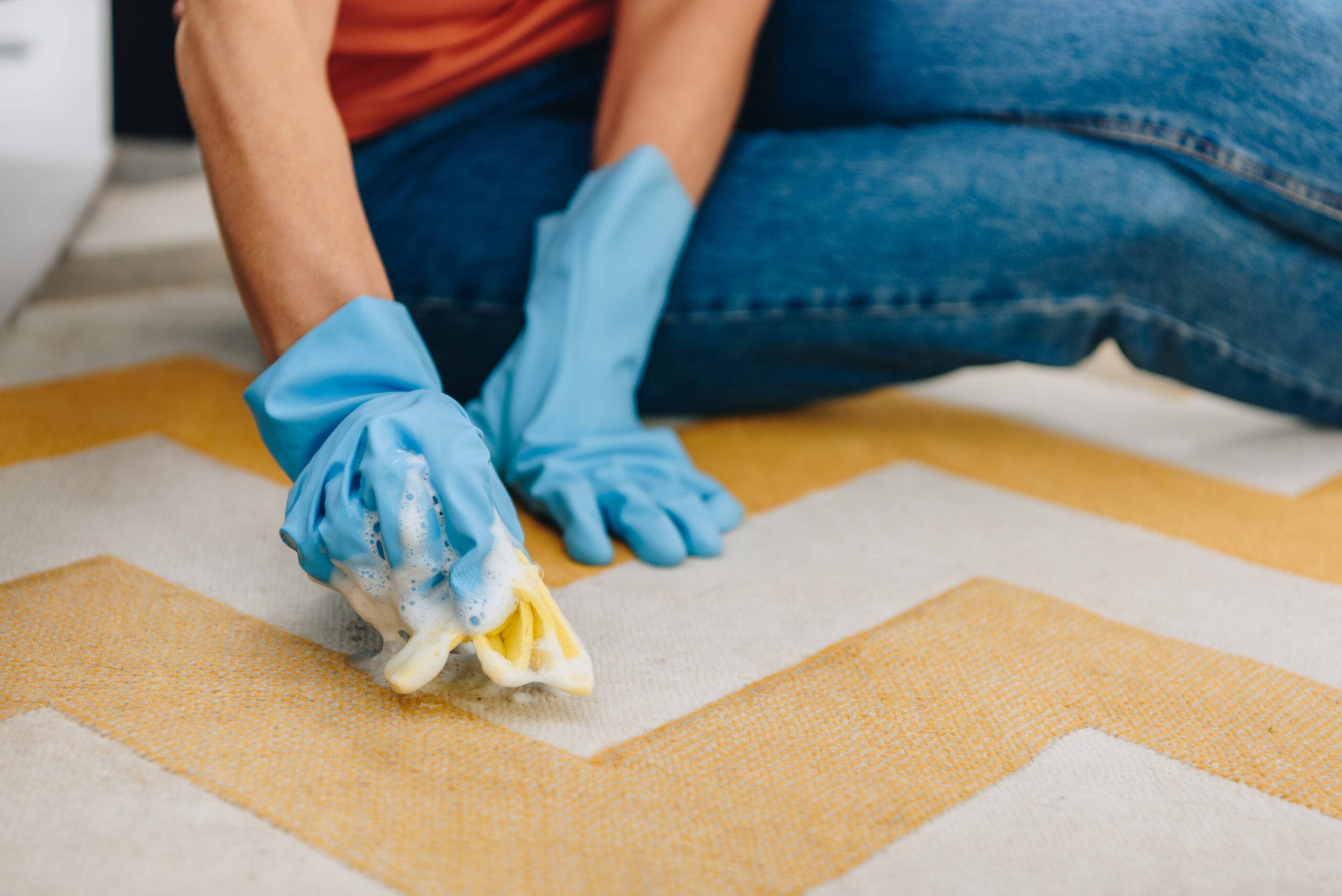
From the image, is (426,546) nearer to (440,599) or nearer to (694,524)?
(440,599)

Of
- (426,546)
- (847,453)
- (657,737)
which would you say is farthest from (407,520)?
(847,453)

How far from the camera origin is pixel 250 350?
3.54ft

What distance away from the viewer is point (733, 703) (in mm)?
522

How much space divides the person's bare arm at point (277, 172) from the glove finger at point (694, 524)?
0.70 ft

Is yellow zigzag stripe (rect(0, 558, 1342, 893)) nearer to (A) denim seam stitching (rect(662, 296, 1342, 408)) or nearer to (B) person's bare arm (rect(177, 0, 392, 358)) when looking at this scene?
(B) person's bare arm (rect(177, 0, 392, 358))

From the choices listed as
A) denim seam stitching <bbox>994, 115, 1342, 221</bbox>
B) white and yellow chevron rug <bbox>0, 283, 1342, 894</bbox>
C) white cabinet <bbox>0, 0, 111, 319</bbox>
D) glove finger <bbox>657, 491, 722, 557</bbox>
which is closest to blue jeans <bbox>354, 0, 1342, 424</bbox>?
denim seam stitching <bbox>994, 115, 1342, 221</bbox>

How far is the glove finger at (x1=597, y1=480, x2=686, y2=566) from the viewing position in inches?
26.4

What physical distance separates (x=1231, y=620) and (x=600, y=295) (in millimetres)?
435

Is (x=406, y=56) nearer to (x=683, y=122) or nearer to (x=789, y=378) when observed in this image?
(x=683, y=122)

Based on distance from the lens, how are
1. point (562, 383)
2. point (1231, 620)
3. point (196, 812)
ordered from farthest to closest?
point (562, 383) → point (1231, 620) → point (196, 812)

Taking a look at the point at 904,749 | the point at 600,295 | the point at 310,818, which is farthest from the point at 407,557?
the point at 600,295

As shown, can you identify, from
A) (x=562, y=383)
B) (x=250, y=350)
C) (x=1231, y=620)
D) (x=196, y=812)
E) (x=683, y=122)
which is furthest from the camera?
(x=250, y=350)

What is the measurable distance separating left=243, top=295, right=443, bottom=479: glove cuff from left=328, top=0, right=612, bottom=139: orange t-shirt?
36 centimetres

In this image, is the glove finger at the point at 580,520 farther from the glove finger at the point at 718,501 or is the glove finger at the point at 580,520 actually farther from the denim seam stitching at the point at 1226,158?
the denim seam stitching at the point at 1226,158
